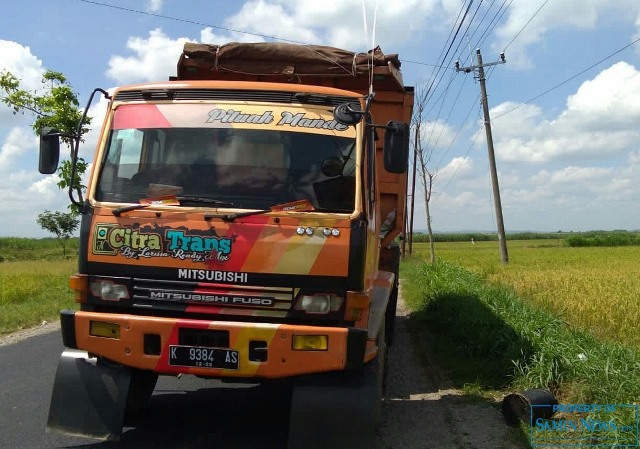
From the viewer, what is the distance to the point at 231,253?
397cm

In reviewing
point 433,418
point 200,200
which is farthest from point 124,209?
point 433,418

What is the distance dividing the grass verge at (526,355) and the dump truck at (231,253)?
79.8 inches

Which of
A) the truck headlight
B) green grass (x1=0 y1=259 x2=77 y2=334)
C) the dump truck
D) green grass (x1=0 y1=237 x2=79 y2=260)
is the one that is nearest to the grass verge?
the dump truck

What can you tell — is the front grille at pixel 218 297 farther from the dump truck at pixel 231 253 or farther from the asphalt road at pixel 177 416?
the asphalt road at pixel 177 416

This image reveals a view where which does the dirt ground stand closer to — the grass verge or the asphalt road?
the grass verge

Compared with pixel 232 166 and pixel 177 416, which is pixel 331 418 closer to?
pixel 232 166

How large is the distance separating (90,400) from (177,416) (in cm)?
131

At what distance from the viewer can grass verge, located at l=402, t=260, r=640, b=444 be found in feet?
16.4

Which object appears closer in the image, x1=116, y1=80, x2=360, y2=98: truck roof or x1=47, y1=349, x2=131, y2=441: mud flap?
x1=47, y1=349, x2=131, y2=441: mud flap

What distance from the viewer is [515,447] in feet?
15.0

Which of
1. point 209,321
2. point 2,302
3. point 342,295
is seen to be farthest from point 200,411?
point 2,302

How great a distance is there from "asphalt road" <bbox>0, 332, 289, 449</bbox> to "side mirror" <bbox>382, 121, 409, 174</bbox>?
229 centimetres

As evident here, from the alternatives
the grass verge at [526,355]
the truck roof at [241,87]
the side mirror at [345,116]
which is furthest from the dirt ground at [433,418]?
the truck roof at [241,87]

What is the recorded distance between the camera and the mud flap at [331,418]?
3.91 meters
